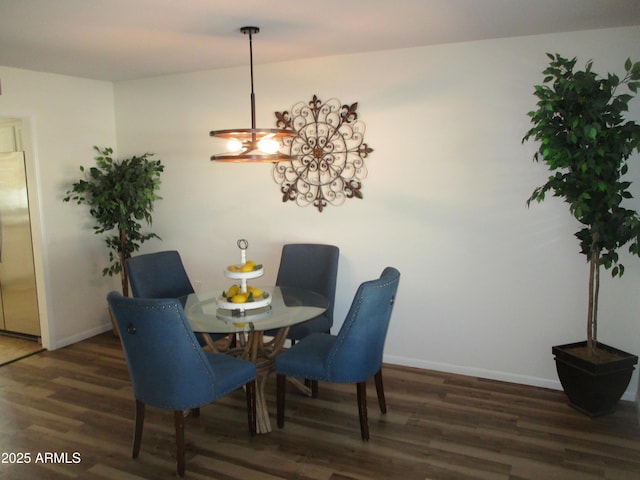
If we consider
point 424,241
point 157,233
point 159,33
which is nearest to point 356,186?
point 424,241

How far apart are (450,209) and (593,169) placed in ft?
3.38

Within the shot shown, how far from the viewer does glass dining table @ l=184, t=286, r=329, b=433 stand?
2.77 m

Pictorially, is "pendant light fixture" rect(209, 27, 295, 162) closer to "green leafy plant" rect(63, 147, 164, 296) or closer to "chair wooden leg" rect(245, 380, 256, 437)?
"chair wooden leg" rect(245, 380, 256, 437)

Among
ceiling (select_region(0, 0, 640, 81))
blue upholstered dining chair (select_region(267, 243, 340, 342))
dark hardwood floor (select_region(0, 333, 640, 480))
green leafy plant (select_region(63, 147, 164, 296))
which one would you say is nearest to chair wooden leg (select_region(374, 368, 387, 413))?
dark hardwood floor (select_region(0, 333, 640, 480))

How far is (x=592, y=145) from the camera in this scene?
2.78 meters

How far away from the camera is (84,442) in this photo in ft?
9.52

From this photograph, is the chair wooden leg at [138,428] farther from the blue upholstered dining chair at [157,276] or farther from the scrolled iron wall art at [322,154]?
the scrolled iron wall art at [322,154]

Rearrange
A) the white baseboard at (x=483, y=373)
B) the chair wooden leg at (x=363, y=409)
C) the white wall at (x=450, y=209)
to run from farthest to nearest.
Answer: the white baseboard at (x=483, y=373)
the white wall at (x=450, y=209)
the chair wooden leg at (x=363, y=409)

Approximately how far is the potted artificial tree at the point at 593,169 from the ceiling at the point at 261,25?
0.33 m

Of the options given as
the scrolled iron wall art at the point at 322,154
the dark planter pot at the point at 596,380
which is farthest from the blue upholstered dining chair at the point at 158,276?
the dark planter pot at the point at 596,380

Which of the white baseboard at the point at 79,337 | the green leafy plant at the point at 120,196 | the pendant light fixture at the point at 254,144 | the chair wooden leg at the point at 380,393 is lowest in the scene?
the white baseboard at the point at 79,337

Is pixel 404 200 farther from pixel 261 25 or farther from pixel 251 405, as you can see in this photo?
pixel 251 405

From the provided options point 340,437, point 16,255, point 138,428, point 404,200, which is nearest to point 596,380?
point 340,437

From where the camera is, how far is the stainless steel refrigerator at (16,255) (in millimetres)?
4391
